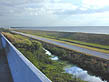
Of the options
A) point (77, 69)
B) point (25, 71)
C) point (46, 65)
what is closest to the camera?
point (25, 71)

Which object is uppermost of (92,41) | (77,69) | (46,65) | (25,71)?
(25,71)

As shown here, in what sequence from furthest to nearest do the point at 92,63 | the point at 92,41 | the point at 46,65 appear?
1. the point at 92,41
2. the point at 92,63
3. the point at 46,65

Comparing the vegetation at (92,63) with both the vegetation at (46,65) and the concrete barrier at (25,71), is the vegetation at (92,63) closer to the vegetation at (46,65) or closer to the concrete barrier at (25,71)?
the vegetation at (46,65)

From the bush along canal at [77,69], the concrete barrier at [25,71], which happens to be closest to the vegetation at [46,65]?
the bush along canal at [77,69]

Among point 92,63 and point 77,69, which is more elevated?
point 92,63

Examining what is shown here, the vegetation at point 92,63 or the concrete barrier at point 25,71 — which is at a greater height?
the concrete barrier at point 25,71

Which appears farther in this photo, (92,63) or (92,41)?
(92,41)

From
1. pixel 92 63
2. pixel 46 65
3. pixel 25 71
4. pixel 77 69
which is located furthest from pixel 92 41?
pixel 25 71

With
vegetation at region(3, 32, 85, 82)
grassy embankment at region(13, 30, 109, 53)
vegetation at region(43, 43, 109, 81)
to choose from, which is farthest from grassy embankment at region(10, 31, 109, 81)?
grassy embankment at region(13, 30, 109, 53)

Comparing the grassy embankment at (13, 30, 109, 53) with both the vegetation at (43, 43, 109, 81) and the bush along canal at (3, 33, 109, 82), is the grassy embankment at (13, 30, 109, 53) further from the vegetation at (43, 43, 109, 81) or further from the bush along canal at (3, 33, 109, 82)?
the bush along canal at (3, 33, 109, 82)

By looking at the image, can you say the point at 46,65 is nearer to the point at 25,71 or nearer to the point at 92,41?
the point at 25,71

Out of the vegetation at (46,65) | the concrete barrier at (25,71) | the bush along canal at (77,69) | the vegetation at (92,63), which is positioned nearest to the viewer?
the concrete barrier at (25,71)
